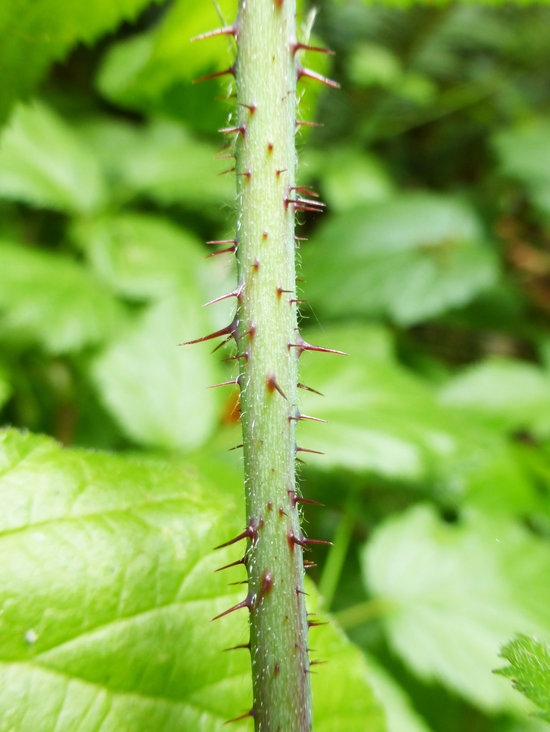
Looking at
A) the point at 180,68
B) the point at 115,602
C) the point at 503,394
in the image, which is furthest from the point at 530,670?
the point at 503,394

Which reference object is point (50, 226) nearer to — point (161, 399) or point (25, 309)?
point (25, 309)

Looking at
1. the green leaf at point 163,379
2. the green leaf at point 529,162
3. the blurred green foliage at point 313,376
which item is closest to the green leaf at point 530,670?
the blurred green foliage at point 313,376

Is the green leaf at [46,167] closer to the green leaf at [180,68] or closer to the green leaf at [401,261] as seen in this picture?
the green leaf at [180,68]

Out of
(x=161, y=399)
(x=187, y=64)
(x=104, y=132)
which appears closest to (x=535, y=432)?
(x=161, y=399)

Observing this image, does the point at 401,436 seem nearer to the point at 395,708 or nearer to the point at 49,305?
the point at 395,708

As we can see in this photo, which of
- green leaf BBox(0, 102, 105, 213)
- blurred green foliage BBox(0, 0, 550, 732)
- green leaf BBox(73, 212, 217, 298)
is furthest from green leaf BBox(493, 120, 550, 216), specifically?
green leaf BBox(0, 102, 105, 213)

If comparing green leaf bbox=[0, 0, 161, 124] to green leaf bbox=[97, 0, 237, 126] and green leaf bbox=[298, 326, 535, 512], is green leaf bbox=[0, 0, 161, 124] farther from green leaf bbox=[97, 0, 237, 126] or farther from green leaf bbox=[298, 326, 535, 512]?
green leaf bbox=[298, 326, 535, 512]
